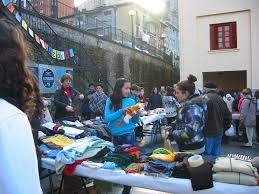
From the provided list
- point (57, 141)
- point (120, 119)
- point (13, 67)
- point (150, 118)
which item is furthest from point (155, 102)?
point (13, 67)

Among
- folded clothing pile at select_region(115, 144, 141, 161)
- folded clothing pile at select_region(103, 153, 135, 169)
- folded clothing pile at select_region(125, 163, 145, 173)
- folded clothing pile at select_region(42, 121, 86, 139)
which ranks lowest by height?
folded clothing pile at select_region(125, 163, 145, 173)

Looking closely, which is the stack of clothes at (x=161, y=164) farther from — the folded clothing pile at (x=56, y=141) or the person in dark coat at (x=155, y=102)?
the person in dark coat at (x=155, y=102)

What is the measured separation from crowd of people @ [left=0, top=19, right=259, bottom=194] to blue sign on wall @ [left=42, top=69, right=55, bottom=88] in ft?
6.02

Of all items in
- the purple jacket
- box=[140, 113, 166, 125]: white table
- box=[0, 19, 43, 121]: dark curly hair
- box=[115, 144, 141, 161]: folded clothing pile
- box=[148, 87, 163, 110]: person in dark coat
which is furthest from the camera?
box=[148, 87, 163, 110]: person in dark coat

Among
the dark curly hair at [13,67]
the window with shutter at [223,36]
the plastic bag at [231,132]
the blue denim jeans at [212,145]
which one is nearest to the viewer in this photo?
the dark curly hair at [13,67]

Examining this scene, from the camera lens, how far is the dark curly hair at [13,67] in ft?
4.33

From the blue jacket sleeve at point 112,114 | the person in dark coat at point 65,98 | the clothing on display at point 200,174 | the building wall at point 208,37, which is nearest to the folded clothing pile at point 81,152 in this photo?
the blue jacket sleeve at point 112,114

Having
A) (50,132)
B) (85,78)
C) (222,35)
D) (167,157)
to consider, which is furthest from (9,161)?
(222,35)

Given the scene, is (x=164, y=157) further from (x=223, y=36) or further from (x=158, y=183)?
(x=223, y=36)

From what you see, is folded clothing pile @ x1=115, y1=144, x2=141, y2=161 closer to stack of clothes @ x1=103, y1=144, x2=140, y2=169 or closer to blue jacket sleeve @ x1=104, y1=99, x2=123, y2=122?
stack of clothes @ x1=103, y1=144, x2=140, y2=169

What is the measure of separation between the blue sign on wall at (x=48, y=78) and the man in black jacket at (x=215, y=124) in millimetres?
8818

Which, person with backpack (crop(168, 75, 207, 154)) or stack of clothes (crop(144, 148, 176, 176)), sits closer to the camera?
stack of clothes (crop(144, 148, 176, 176))

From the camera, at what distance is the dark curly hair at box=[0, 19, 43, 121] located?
132cm

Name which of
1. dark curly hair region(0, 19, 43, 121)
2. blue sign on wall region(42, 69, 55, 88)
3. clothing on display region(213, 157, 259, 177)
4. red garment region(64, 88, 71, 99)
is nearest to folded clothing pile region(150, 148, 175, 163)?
clothing on display region(213, 157, 259, 177)
